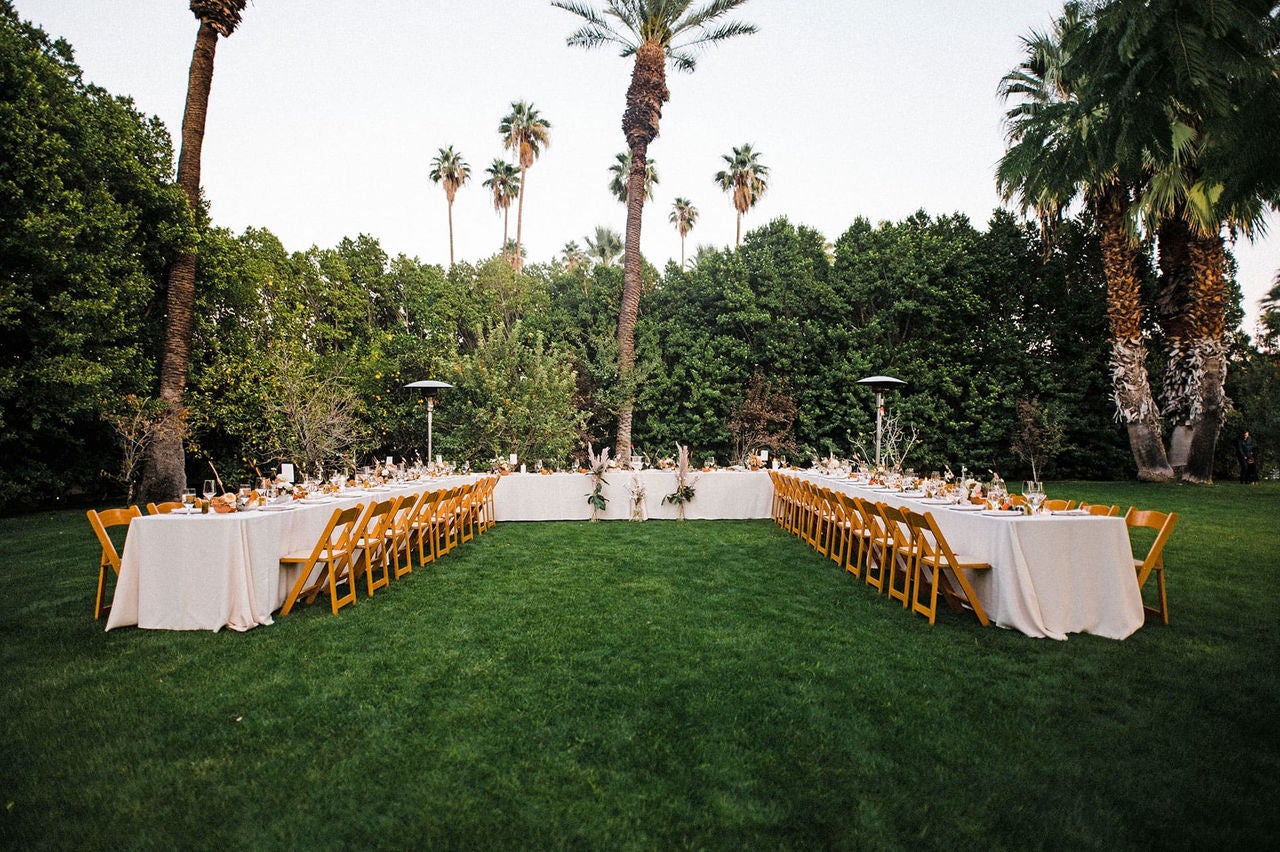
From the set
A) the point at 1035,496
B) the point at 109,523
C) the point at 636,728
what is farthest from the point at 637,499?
the point at 636,728

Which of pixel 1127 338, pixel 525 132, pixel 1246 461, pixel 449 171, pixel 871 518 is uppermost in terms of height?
pixel 525 132

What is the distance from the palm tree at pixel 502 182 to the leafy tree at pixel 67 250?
73.1ft

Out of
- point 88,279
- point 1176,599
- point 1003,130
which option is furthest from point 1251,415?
point 88,279

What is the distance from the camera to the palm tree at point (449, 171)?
117 ft

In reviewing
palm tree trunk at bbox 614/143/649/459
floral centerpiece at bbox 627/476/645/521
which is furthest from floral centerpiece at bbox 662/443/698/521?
palm tree trunk at bbox 614/143/649/459

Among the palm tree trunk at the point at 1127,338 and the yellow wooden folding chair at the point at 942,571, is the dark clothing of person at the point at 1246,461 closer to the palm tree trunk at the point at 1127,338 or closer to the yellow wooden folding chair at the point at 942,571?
the palm tree trunk at the point at 1127,338

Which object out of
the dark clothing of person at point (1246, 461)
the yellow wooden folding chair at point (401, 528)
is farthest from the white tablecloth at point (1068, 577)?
the dark clothing of person at point (1246, 461)

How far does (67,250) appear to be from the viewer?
1074cm

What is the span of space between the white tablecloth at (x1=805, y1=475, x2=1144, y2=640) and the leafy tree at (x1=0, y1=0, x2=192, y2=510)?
45.3ft

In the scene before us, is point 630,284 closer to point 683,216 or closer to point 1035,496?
point 1035,496

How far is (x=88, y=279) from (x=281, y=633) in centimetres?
1002

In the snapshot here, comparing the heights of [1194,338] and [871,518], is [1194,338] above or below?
above

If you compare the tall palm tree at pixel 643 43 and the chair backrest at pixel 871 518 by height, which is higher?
the tall palm tree at pixel 643 43

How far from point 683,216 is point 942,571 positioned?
3590 cm
